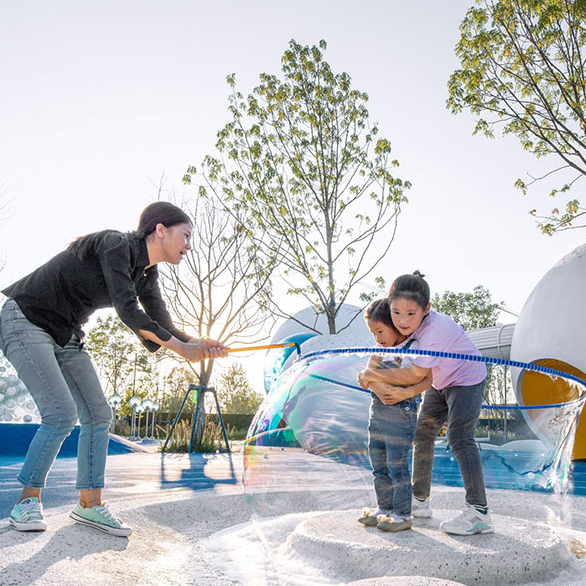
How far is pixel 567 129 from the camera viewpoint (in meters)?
9.35

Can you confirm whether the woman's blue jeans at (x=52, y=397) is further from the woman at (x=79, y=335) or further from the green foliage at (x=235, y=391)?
the green foliage at (x=235, y=391)

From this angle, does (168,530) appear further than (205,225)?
No

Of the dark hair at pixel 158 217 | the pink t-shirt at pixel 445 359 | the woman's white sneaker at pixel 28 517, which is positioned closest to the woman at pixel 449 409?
the pink t-shirt at pixel 445 359

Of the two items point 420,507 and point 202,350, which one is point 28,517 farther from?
point 420,507

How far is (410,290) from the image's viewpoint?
2.35 meters

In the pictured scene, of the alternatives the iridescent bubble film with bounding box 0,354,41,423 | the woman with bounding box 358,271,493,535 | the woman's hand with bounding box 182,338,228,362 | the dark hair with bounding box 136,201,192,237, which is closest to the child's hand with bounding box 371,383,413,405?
the woman with bounding box 358,271,493,535

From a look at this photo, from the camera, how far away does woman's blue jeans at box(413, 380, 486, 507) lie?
2238mm

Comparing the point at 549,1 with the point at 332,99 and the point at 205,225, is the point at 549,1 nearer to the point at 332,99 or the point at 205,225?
the point at 332,99

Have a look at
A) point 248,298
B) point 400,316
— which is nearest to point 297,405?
point 400,316

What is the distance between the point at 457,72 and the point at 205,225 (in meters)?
6.01

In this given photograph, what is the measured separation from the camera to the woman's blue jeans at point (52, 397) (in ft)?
8.71

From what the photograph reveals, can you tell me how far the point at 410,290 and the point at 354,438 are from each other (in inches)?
27.0

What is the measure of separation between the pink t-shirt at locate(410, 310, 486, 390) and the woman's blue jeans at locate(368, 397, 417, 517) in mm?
178

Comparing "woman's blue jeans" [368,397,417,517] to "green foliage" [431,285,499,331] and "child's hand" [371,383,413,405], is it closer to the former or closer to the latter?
"child's hand" [371,383,413,405]
